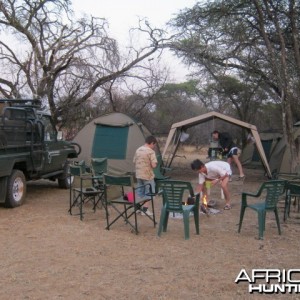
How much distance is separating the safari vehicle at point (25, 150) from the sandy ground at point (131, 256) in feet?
2.00

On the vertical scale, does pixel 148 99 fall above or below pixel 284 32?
below

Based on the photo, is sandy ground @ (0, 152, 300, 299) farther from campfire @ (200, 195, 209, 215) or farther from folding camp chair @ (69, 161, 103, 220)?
folding camp chair @ (69, 161, 103, 220)

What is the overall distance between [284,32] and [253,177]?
4.67m

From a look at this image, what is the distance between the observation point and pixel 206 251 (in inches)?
225

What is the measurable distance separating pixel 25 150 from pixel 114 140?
429cm

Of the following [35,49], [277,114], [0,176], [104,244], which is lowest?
[104,244]

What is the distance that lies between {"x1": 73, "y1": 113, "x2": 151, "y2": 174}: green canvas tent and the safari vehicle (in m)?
1.74

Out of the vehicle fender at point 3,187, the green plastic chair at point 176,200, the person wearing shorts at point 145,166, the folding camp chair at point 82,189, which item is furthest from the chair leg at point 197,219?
the vehicle fender at point 3,187

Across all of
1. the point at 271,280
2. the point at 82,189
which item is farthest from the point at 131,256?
the point at 82,189

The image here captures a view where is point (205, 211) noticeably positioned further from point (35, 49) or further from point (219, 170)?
point (35, 49)

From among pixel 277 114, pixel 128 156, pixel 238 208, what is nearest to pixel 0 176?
pixel 238 208

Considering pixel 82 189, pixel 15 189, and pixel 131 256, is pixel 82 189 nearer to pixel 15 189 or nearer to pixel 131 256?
pixel 15 189

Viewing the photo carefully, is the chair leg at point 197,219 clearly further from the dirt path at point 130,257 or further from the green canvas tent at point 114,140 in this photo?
the green canvas tent at point 114,140

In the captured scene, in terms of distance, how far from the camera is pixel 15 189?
8680mm
